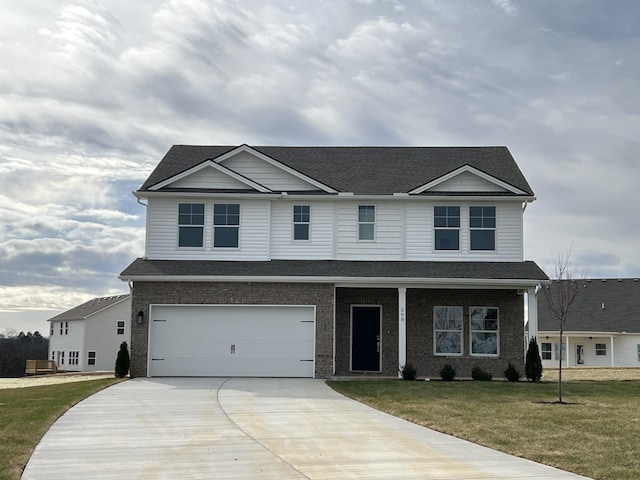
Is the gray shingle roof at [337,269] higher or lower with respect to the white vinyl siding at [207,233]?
lower

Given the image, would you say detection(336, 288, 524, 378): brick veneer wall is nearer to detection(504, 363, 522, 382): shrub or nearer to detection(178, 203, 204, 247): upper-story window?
detection(504, 363, 522, 382): shrub

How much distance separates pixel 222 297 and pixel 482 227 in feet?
29.0

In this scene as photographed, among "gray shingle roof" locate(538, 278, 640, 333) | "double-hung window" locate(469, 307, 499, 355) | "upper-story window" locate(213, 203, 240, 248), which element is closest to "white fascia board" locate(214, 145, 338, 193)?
"upper-story window" locate(213, 203, 240, 248)

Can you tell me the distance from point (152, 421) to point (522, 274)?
1387 cm

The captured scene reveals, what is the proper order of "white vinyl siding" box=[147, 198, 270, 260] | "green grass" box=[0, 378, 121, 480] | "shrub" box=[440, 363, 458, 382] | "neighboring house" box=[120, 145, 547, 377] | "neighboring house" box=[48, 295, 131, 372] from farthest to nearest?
"neighboring house" box=[48, 295, 131, 372] → "white vinyl siding" box=[147, 198, 270, 260] → "neighboring house" box=[120, 145, 547, 377] → "shrub" box=[440, 363, 458, 382] → "green grass" box=[0, 378, 121, 480]

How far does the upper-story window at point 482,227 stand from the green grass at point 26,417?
483 inches

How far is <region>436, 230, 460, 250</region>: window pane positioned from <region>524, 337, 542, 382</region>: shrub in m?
3.98

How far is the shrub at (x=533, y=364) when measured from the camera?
2395 centimetres

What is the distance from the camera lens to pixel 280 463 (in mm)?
10141

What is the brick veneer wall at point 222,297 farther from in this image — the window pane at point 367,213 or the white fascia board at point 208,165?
the white fascia board at point 208,165

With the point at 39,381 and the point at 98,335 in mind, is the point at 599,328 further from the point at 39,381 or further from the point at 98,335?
the point at 98,335

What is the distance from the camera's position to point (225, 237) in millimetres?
25344

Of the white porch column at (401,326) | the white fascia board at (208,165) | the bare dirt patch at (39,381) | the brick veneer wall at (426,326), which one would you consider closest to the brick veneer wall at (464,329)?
the brick veneer wall at (426,326)

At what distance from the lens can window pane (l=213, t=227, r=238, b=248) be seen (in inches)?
996
